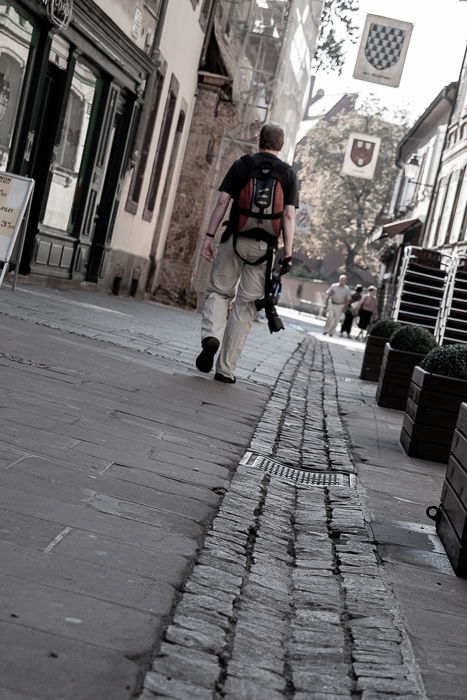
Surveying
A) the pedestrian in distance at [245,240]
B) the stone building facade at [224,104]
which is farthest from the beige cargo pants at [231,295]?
the stone building facade at [224,104]

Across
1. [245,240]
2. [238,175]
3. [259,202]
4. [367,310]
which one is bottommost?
[367,310]

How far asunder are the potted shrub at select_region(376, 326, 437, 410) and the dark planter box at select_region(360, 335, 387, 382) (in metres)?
3.37

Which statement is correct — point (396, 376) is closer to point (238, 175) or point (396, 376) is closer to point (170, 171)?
point (238, 175)

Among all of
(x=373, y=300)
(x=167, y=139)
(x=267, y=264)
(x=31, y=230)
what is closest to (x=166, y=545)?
(x=267, y=264)

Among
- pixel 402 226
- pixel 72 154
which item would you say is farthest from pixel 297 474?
pixel 402 226

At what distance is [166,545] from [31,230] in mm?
11818

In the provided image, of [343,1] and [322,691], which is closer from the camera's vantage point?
[322,691]

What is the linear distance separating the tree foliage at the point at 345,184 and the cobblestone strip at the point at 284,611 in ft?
229

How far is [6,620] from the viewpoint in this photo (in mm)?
2971

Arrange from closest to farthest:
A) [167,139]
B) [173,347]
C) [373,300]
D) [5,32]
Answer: [173,347] < [5,32] < [167,139] < [373,300]

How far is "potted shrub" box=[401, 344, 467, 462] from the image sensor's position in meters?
7.76

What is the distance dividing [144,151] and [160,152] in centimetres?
192

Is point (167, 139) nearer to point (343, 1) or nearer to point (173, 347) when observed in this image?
point (173, 347)

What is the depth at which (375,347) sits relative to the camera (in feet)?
49.1
